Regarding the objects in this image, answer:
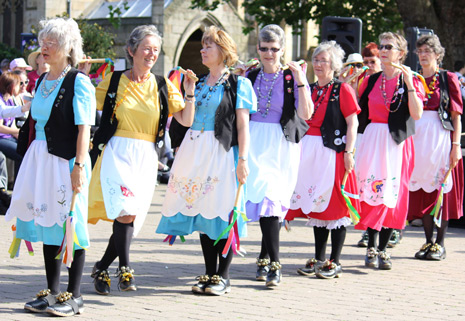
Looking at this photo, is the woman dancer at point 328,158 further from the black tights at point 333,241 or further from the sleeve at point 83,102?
the sleeve at point 83,102

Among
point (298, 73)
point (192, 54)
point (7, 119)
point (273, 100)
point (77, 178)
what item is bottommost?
point (77, 178)

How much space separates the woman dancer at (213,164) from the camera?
6676mm

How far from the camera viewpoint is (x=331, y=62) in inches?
299

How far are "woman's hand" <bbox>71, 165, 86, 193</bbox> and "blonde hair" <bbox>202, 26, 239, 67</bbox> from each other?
155 cm

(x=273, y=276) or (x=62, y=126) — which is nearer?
(x=62, y=126)

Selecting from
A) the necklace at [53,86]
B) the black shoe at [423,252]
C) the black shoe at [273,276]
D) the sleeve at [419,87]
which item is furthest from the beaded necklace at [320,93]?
the necklace at [53,86]

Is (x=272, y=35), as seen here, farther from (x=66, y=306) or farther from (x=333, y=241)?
(x=66, y=306)

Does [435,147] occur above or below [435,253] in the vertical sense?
above

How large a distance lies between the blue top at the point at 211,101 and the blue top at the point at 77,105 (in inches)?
43.0

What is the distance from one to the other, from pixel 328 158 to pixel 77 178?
2543 millimetres

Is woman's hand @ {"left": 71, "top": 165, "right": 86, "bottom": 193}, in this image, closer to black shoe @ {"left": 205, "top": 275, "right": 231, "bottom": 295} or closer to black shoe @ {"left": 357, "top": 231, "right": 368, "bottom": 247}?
black shoe @ {"left": 205, "top": 275, "right": 231, "bottom": 295}

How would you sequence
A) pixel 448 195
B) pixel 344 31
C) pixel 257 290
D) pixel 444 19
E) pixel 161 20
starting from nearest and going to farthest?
pixel 257 290, pixel 448 195, pixel 344 31, pixel 444 19, pixel 161 20

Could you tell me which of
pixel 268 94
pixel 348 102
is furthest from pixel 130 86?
pixel 348 102

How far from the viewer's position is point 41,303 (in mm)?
5863
